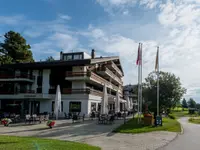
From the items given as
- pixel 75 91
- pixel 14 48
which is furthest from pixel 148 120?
pixel 14 48

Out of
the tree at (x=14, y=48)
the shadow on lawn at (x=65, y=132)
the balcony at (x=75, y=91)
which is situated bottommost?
the shadow on lawn at (x=65, y=132)

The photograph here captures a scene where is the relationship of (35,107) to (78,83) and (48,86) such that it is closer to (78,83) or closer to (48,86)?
(48,86)

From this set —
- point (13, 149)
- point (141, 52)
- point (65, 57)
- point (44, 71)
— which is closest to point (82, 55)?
point (65, 57)

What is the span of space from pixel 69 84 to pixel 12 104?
906 centimetres

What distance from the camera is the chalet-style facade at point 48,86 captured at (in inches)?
1158

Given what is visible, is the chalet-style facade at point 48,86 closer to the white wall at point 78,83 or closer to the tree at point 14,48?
the white wall at point 78,83

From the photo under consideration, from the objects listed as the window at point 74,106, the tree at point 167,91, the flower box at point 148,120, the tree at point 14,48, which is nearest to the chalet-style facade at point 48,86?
the window at point 74,106

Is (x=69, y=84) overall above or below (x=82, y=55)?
below

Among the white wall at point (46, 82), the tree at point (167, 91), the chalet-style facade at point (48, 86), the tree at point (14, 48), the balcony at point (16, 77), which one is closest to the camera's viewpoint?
the tree at point (167, 91)

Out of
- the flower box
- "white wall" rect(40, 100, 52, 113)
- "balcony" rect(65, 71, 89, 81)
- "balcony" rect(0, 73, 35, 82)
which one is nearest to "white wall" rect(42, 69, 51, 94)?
"white wall" rect(40, 100, 52, 113)

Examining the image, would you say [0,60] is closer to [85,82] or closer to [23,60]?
[23,60]

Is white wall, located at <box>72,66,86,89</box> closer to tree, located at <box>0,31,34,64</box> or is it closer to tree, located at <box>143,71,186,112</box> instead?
tree, located at <box>143,71,186,112</box>

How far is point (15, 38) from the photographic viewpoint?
48.0 metres

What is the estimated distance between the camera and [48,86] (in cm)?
3206
